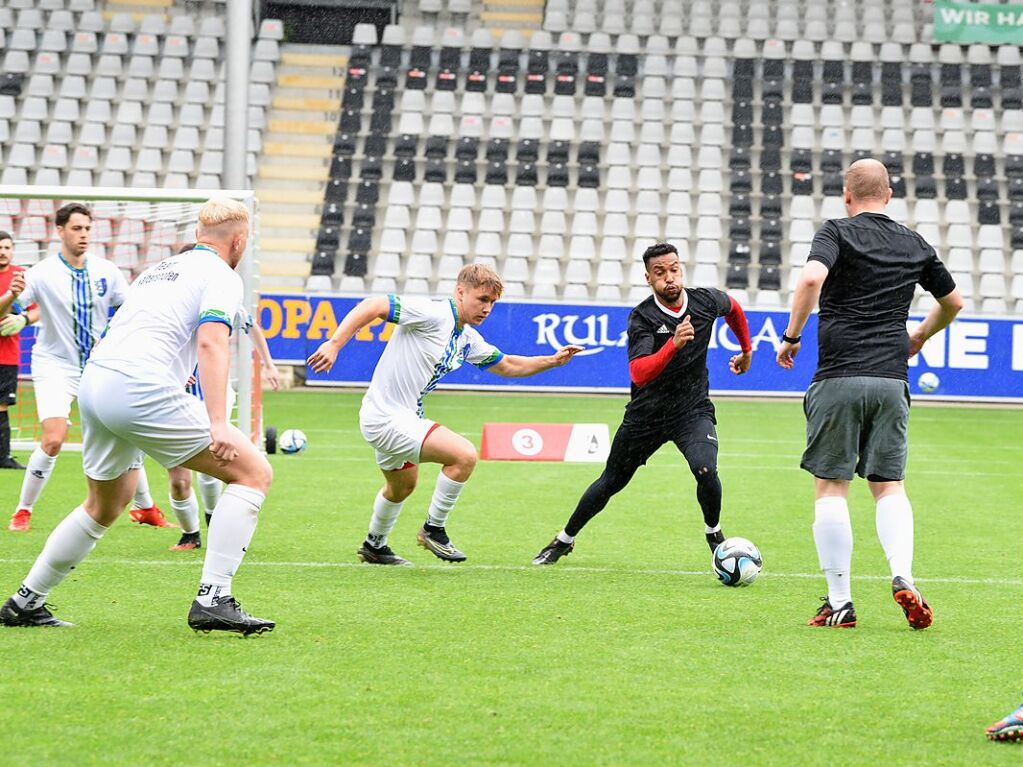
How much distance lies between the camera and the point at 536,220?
26.8 meters

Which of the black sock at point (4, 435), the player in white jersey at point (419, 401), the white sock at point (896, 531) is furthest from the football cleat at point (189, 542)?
the black sock at point (4, 435)

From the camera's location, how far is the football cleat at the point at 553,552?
788 centimetres

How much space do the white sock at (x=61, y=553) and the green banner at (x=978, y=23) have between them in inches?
959

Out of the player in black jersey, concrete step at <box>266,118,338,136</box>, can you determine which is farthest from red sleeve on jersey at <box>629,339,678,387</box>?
concrete step at <box>266,118,338,136</box>

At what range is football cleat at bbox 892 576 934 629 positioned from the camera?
5.88m

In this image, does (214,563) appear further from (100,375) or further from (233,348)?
(233,348)

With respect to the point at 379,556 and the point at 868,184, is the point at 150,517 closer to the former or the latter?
the point at 379,556

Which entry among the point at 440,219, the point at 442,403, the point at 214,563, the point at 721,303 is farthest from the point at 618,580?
the point at 440,219

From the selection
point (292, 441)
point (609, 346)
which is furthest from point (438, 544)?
point (609, 346)

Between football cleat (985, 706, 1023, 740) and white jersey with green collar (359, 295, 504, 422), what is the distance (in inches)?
156

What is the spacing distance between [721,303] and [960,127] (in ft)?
70.5

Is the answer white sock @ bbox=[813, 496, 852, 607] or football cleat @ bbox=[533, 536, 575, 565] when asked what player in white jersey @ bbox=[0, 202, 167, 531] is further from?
white sock @ bbox=[813, 496, 852, 607]

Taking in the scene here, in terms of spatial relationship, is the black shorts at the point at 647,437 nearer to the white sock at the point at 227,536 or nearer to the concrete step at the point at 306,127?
the white sock at the point at 227,536

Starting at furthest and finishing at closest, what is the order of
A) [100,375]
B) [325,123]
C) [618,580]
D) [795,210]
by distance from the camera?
[325,123] < [795,210] < [618,580] < [100,375]
